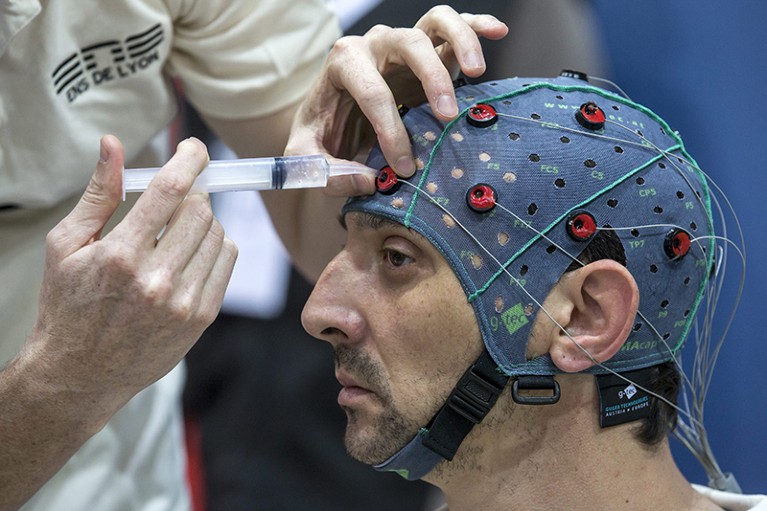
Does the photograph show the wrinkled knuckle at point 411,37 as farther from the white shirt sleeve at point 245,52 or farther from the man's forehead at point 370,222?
the white shirt sleeve at point 245,52

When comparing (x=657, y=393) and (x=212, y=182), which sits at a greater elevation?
(x=212, y=182)

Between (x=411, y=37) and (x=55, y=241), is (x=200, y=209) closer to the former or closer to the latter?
(x=55, y=241)

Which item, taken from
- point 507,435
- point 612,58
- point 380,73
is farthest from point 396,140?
point 612,58

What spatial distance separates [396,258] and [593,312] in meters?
0.37

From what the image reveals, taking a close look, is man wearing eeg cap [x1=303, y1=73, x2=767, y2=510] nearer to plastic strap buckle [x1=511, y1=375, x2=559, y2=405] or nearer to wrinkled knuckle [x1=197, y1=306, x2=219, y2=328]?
plastic strap buckle [x1=511, y1=375, x2=559, y2=405]

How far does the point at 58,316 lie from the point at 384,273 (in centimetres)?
58

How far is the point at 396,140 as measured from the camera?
158cm

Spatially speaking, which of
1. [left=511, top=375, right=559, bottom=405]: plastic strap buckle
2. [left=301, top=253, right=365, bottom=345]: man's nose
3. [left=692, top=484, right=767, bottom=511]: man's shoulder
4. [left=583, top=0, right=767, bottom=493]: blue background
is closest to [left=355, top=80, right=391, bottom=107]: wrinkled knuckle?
[left=301, top=253, right=365, bottom=345]: man's nose

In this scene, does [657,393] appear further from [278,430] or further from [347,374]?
[278,430]

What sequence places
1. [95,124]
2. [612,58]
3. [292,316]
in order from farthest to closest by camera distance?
1. [292,316]
2. [612,58]
3. [95,124]

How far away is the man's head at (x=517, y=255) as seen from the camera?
62.5 inches

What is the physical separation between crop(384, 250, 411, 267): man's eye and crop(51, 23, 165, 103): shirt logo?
2.31ft

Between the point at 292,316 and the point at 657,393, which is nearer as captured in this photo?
the point at 657,393

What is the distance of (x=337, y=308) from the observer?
1.69m
